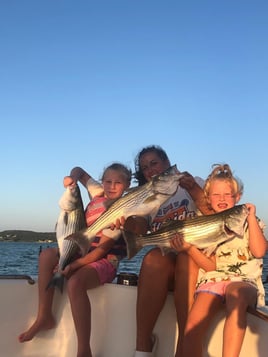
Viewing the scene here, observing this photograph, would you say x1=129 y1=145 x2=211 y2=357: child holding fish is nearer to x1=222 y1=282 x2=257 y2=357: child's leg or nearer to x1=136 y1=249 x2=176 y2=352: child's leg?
x1=136 y1=249 x2=176 y2=352: child's leg

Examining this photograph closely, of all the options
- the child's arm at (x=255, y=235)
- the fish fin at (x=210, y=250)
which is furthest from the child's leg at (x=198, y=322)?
the child's arm at (x=255, y=235)

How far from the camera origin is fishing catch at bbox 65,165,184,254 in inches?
155

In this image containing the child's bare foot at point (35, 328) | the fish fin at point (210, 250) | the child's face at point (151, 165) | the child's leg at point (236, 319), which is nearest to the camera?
the child's leg at point (236, 319)

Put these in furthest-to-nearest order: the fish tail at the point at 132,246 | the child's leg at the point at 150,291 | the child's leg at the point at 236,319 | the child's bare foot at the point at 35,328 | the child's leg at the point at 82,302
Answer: the child's bare foot at the point at 35,328, the child's leg at the point at 82,302, the fish tail at the point at 132,246, the child's leg at the point at 150,291, the child's leg at the point at 236,319

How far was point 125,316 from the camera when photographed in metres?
4.22

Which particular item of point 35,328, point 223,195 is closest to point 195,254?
point 223,195

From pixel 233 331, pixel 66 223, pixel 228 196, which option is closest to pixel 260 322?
pixel 233 331

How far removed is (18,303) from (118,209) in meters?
1.30

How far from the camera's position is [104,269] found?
173 inches

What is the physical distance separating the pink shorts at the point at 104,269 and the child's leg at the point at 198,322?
108 cm

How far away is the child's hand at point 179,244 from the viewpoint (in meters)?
3.69

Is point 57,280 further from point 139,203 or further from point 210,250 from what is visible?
point 210,250

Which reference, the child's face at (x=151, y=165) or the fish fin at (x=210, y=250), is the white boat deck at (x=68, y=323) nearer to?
the fish fin at (x=210, y=250)

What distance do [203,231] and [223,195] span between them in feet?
1.19
